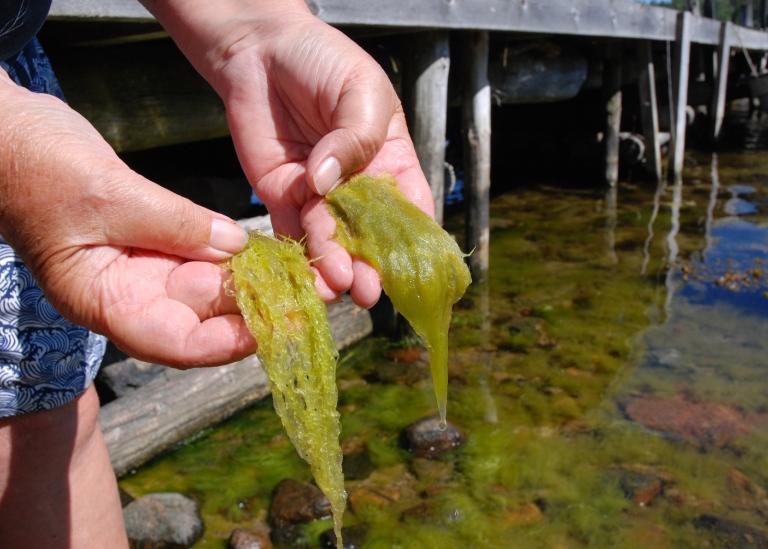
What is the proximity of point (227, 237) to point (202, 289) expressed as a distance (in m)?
0.18

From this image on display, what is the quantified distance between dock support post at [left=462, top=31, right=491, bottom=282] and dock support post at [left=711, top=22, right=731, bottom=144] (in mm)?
9744

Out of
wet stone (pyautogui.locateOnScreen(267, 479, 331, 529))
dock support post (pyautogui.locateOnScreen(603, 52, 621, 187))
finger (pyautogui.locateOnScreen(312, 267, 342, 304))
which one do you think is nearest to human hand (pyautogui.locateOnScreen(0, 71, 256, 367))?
finger (pyautogui.locateOnScreen(312, 267, 342, 304))

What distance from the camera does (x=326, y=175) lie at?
7.16ft

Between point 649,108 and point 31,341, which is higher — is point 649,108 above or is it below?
below

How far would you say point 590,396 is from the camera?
4.94 m

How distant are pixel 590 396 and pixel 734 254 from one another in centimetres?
406

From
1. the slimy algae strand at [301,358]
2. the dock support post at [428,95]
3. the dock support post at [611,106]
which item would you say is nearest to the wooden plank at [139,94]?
the dock support post at [428,95]

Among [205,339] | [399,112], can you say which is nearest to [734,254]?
[399,112]

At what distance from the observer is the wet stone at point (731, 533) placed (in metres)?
3.50

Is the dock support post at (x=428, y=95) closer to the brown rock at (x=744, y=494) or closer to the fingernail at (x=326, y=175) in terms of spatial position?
the brown rock at (x=744, y=494)

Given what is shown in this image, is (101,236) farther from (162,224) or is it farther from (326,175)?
(326,175)

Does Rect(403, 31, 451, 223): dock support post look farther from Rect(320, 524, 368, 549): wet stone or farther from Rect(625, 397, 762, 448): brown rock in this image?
Rect(320, 524, 368, 549): wet stone

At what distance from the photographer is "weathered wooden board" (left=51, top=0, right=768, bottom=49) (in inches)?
135

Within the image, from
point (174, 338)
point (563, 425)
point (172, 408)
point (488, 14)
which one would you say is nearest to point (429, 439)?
point (563, 425)
